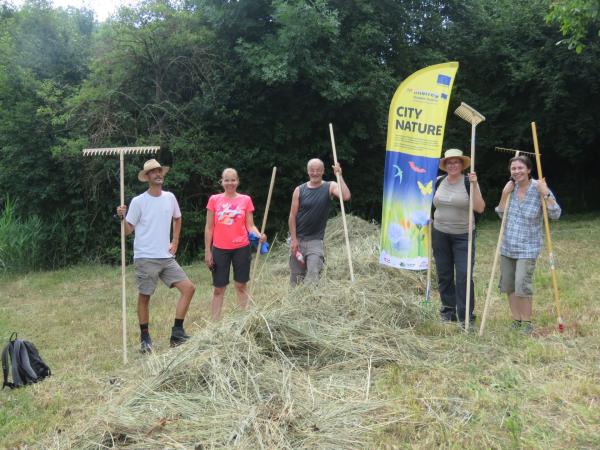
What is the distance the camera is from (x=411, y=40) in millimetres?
16203

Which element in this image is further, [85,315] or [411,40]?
[411,40]

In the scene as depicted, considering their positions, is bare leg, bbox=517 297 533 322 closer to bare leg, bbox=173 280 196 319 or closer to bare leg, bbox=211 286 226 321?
bare leg, bbox=211 286 226 321

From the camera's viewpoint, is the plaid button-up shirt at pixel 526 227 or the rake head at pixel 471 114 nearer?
the plaid button-up shirt at pixel 526 227

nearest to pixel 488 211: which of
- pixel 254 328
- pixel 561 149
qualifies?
pixel 561 149

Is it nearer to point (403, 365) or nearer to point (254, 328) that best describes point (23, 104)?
point (254, 328)

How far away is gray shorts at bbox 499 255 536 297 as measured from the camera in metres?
4.93

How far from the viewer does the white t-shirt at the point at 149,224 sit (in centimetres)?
518

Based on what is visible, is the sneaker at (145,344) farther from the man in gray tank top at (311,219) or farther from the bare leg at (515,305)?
the bare leg at (515,305)

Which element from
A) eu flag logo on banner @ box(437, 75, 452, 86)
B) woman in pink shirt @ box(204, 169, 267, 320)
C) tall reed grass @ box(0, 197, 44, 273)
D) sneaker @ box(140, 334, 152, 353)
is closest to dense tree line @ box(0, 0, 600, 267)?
tall reed grass @ box(0, 197, 44, 273)

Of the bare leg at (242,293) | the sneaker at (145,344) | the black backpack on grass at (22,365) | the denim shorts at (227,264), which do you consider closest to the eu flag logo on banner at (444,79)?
the denim shorts at (227,264)

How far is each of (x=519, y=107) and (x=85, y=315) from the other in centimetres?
1554

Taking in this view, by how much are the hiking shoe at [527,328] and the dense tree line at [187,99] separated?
860 centimetres

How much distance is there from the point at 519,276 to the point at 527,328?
472mm

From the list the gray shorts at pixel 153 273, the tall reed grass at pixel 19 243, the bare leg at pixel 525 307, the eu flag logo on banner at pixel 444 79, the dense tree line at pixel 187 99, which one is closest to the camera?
the bare leg at pixel 525 307
